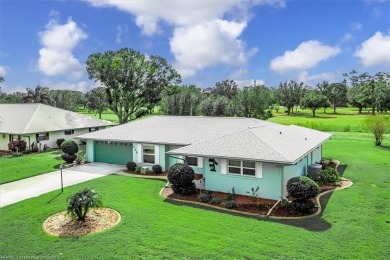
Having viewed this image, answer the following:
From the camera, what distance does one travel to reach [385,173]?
20.6m

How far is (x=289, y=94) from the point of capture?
272 ft

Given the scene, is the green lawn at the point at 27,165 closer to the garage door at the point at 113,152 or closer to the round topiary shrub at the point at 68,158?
the round topiary shrub at the point at 68,158

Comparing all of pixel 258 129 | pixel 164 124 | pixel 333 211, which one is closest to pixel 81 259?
pixel 333 211

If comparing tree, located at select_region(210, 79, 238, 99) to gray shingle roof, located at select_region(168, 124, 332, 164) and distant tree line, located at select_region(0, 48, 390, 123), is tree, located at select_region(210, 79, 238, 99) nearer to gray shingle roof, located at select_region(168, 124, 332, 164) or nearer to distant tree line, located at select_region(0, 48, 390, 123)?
distant tree line, located at select_region(0, 48, 390, 123)

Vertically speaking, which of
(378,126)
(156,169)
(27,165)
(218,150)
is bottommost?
(27,165)

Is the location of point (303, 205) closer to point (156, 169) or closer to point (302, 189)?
point (302, 189)

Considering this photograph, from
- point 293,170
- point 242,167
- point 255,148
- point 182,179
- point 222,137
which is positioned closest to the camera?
point 182,179

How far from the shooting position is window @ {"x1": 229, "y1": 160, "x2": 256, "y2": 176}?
50.5 ft

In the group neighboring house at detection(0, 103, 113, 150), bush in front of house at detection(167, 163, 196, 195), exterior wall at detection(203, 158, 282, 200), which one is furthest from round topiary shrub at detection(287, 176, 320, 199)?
neighboring house at detection(0, 103, 113, 150)

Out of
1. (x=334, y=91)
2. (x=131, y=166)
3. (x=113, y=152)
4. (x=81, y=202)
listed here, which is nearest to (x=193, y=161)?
(x=131, y=166)

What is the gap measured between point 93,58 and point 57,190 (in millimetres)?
24536

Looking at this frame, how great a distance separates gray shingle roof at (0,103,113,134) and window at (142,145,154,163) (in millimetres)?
14078

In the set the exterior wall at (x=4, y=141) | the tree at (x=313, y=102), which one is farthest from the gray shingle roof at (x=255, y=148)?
the tree at (x=313, y=102)

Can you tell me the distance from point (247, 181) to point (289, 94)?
72.1m
